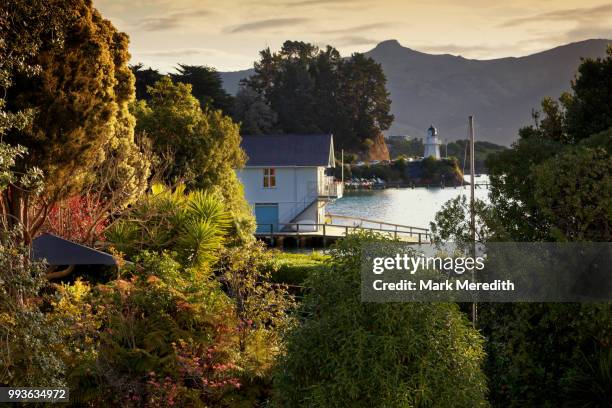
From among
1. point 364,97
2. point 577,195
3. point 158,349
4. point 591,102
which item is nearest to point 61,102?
point 158,349

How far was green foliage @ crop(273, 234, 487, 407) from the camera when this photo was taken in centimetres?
902

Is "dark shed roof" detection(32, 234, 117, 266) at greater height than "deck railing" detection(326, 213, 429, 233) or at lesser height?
greater

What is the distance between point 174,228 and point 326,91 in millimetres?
106356

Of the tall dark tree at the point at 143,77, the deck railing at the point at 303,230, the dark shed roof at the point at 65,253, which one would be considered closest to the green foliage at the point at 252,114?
the tall dark tree at the point at 143,77

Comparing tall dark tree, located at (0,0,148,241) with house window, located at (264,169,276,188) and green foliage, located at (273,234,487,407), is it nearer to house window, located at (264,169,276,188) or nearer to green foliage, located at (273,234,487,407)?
green foliage, located at (273,234,487,407)

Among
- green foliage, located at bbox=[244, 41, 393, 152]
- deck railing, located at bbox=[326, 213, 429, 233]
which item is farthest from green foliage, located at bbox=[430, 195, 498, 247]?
green foliage, located at bbox=[244, 41, 393, 152]

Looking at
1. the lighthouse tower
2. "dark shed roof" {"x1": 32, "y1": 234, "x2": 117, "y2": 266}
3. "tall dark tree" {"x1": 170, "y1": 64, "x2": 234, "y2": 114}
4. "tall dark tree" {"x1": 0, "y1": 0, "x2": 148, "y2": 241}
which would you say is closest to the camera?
"dark shed roof" {"x1": 32, "y1": 234, "x2": 117, "y2": 266}

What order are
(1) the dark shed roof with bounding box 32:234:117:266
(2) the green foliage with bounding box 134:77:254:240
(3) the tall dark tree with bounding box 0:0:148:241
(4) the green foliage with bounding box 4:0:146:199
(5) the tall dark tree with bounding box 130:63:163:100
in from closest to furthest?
(1) the dark shed roof with bounding box 32:234:117:266
(3) the tall dark tree with bounding box 0:0:148:241
(4) the green foliage with bounding box 4:0:146:199
(2) the green foliage with bounding box 134:77:254:240
(5) the tall dark tree with bounding box 130:63:163:100

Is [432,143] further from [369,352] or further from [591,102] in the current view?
[369,352]

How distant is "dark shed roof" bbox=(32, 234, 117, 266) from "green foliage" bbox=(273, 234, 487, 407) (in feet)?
28.0

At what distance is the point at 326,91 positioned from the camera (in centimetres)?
12656

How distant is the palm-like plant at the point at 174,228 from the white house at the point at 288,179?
31.8m

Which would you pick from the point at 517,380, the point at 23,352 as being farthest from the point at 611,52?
the point at 23,352

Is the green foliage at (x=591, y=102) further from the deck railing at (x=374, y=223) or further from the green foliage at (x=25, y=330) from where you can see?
the deck railing at (x=374, y=223)
